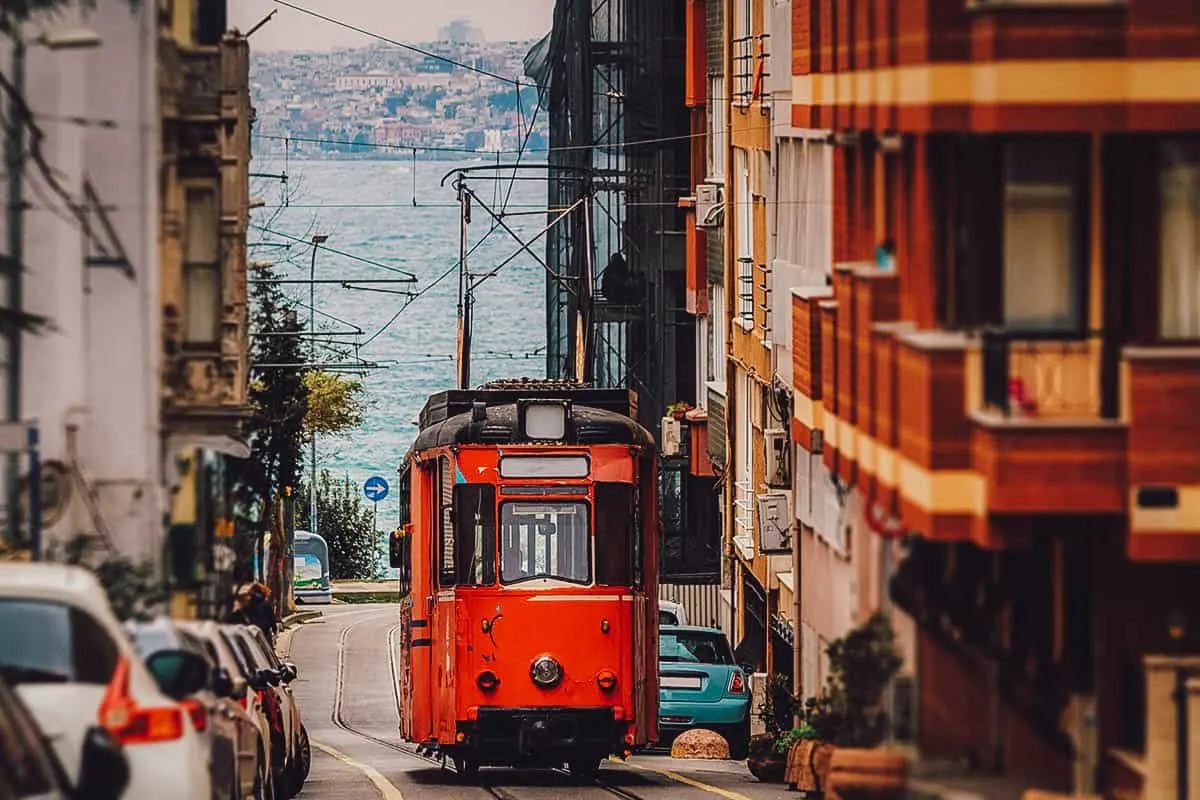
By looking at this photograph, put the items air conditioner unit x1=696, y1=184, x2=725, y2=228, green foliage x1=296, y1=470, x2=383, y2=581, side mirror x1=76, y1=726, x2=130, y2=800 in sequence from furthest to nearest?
green foliage x1=296, y1=470, x2=383, y2=581
air conditioner unit x1=696, y1=184, x2=725, y2=228
side mirror x1=76, y1=726, x2=130, y2=800

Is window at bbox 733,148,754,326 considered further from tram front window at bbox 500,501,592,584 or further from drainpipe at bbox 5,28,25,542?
drainpipe at bbox 5,28,25,542

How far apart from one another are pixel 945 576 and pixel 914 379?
42.5 inches

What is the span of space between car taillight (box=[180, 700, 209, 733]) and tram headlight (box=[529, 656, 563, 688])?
8.72 metres

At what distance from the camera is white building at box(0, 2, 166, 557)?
51.7ft

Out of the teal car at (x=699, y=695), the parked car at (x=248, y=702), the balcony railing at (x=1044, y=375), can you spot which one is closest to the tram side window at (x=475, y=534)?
the parked car at (x=248, y=702)

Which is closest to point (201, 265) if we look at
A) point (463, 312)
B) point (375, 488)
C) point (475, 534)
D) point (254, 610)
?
point (254, 610)

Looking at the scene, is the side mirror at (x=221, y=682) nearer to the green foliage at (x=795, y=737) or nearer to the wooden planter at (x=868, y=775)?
the wooden planter at (x=868, y=775)

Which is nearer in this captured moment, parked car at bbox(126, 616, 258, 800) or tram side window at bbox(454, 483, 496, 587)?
parked car at bbox(126, 616, 258, 800)

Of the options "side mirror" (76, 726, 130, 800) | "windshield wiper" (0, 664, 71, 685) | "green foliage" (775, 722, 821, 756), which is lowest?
"green foliage" (775, 722, 821, 756)

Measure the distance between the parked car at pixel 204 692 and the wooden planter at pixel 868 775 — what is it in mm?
3711

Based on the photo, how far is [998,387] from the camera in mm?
15570

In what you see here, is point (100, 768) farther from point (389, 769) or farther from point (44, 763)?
point (389, 769)

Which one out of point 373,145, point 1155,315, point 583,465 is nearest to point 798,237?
point 583,465

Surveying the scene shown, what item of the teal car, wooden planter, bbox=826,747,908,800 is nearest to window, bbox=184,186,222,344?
wooden planter, bbox=826,747,908,800
